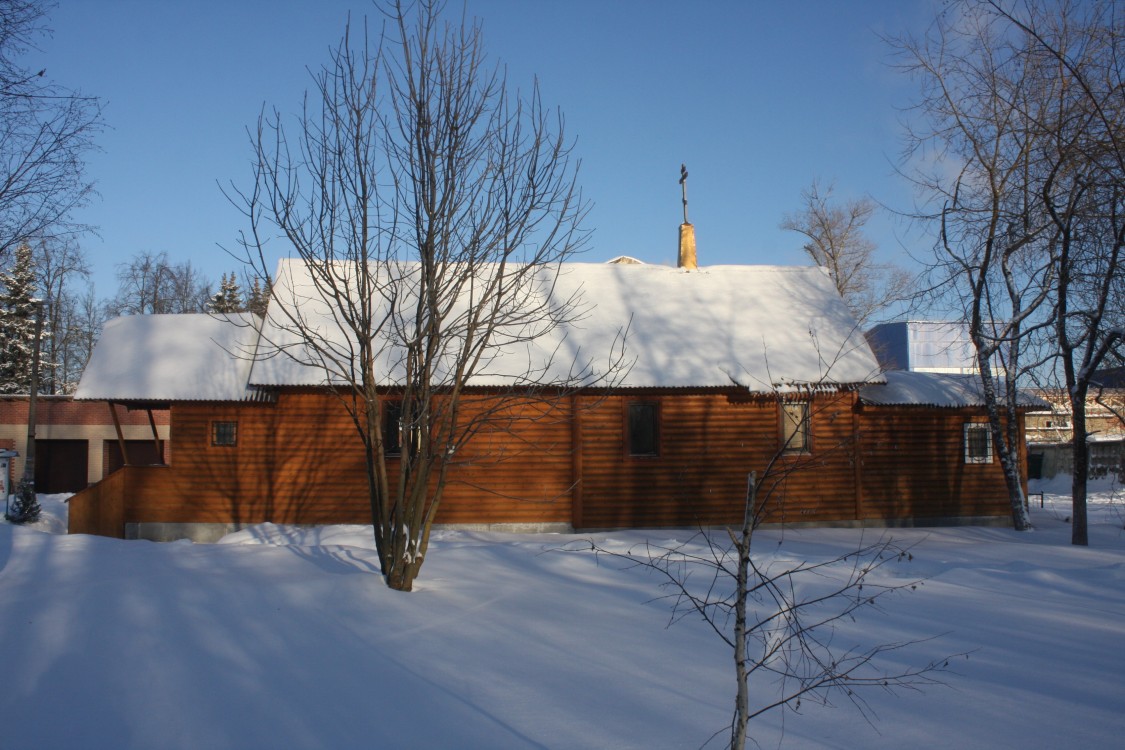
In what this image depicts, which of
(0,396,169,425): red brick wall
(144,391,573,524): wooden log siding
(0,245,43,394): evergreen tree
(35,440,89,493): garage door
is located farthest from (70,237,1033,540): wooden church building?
(0,245,43,394): evergreen tree

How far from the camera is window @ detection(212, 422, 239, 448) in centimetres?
1728

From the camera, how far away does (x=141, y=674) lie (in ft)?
18.6

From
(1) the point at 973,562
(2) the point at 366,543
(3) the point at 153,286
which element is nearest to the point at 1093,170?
(1) the point at 973,562

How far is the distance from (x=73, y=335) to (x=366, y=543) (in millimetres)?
46370

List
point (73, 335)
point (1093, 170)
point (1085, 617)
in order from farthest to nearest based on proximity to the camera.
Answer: point (73, 335) → point (1093, 170) → point (1085, 617)

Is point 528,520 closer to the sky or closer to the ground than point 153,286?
closer to the ground

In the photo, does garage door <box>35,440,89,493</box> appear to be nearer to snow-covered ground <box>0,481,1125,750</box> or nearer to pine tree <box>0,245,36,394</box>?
pine tree <box>0,245,36,394</box>

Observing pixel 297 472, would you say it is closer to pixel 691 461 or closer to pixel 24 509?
pixel 691 461

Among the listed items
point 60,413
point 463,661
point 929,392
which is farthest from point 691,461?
point 60,413

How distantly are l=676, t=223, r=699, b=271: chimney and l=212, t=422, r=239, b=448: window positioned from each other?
13224mm

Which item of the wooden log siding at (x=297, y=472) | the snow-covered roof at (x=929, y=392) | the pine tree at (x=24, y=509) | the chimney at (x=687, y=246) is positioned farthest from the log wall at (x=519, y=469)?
the chimney at (x=687, y=246)

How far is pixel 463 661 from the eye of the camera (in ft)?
20.2

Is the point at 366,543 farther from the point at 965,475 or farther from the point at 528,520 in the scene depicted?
the point at 965,475

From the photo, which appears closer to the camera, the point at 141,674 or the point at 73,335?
the point at 141,674
